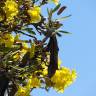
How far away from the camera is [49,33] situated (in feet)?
11.8

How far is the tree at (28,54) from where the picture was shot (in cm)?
360

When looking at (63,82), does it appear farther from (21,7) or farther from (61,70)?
(21,7)

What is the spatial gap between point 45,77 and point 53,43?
1.09 ft

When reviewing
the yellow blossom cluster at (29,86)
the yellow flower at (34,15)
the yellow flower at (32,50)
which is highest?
the yellow flower at (34,15)

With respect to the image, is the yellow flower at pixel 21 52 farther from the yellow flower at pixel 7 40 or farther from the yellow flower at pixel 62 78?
the yellow flower at pixel 62 78

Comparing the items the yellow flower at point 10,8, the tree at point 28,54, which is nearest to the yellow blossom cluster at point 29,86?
the tree at point 28,54

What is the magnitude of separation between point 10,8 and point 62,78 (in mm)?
795

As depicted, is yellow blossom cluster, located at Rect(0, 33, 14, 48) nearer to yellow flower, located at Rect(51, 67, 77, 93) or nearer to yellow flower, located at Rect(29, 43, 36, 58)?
yellow flower, located at Rect(29, 43, 36, 58)

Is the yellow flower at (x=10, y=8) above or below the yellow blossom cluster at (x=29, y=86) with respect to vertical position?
above

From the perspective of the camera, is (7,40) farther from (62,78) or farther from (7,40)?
(62,78)

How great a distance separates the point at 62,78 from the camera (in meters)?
3.57

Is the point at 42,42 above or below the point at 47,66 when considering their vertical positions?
above

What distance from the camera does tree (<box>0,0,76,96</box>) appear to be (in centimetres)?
360

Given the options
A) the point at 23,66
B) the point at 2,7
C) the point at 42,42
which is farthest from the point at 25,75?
the point at 2,7
